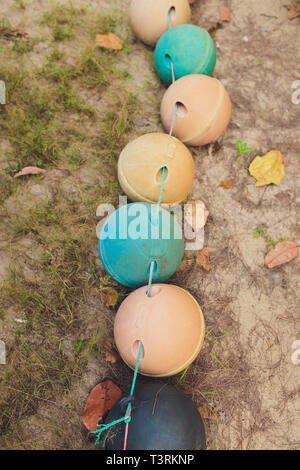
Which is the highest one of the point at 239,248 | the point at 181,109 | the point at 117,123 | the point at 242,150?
the point at 181,109

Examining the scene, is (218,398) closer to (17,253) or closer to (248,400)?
(248,400)

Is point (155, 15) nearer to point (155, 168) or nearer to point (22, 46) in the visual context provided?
point (22, 46)

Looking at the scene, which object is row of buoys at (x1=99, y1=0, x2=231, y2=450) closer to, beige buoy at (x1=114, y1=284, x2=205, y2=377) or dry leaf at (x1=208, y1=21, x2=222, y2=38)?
beige buoy at (x1=114, y1=284, x2=205, y2=377)

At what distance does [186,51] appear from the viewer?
10.00 ft

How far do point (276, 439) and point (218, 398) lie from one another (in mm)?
490

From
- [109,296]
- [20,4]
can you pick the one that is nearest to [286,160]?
[109,296]

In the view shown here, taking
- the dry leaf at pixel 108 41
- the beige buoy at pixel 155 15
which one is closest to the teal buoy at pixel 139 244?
the beige buoy at pixel 155 15

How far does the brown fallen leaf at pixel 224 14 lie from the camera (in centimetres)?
387

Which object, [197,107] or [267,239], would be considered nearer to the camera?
[197,107]

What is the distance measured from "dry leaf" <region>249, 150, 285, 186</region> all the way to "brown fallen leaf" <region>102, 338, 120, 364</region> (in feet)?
6.55

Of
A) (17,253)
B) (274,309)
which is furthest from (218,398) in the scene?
(17,253)

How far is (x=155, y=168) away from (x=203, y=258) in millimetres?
910

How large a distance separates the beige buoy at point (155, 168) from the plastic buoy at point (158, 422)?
56.0 inches
